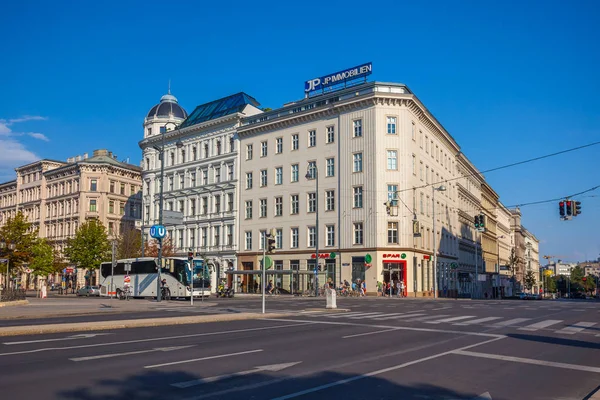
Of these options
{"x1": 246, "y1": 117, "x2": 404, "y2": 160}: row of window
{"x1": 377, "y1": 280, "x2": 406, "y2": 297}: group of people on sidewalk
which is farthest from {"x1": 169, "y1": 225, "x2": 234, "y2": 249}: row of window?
{"x1": 377, "y1": 280, "x2": 406, "y2": 297}: group of people on sidewalk

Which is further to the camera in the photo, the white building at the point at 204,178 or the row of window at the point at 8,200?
the row of window at the point at 8,200

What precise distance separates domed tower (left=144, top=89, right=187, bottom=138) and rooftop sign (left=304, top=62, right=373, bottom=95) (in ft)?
76.3

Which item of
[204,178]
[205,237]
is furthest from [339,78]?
[205,237]

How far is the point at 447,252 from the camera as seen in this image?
229 feet

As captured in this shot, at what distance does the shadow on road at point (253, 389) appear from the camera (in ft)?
24.2

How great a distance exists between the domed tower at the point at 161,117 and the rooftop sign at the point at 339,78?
23.3 metres

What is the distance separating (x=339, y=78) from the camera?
58031 mm

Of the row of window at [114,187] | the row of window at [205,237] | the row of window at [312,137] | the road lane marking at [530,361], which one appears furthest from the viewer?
the row of window at [114,187]

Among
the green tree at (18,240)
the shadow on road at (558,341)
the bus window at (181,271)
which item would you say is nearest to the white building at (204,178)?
the green tree at (18,240)

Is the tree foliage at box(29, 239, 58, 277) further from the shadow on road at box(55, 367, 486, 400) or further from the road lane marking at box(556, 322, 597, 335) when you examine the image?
the shadow on road at box(55, 367, 486, 400)

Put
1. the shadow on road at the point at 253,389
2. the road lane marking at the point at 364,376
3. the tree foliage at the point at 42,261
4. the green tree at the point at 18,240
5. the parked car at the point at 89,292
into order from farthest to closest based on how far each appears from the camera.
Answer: the tree foliage at the point at 42,261, the parked car at the point at 89,292, the green tree at the point at 18,240, the road lane marking at the point at 364,376, the shadow on road at the point at 253,389

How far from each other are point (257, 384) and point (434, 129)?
59.7 metres

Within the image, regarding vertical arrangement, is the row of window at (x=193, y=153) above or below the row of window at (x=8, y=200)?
above

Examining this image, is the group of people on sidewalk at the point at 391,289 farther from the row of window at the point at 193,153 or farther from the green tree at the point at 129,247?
the green tree at the point at 129,247
